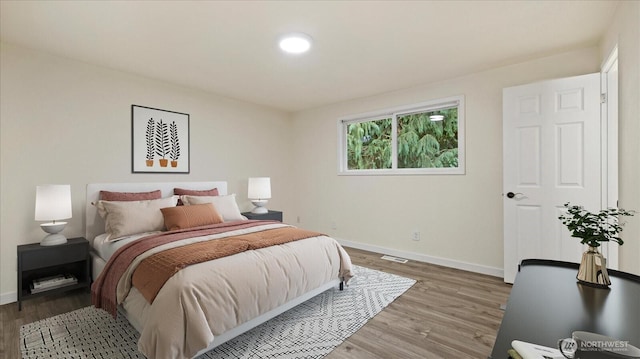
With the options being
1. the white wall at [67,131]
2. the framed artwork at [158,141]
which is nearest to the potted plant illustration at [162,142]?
the framed artwork at [158,141]

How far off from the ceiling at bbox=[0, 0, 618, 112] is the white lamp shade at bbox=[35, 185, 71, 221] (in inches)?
52.9

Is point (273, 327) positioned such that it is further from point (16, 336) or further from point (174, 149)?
point (174, 149)

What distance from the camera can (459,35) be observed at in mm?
2516

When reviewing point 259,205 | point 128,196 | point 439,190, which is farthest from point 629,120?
point 128,196

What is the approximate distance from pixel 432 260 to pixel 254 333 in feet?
8.45

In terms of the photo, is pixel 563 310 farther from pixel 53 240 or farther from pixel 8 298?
pixel 8 298

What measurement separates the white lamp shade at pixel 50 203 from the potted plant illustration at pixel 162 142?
3.71 ft

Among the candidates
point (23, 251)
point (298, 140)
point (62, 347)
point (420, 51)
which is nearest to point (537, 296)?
point (420, 51)

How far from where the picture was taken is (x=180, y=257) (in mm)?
1912

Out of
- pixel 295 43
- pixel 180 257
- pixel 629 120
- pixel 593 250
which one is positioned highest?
pixel 295 43

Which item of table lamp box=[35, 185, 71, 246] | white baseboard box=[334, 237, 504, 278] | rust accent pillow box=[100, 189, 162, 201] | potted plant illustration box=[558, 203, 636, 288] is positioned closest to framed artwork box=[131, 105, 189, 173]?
rust accent pillow box=[100, 189, 162, 201]

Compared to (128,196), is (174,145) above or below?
above

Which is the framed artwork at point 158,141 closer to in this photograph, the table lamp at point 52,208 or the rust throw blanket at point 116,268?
the table lamp at point 52,208

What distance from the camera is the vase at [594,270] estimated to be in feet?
3.98
